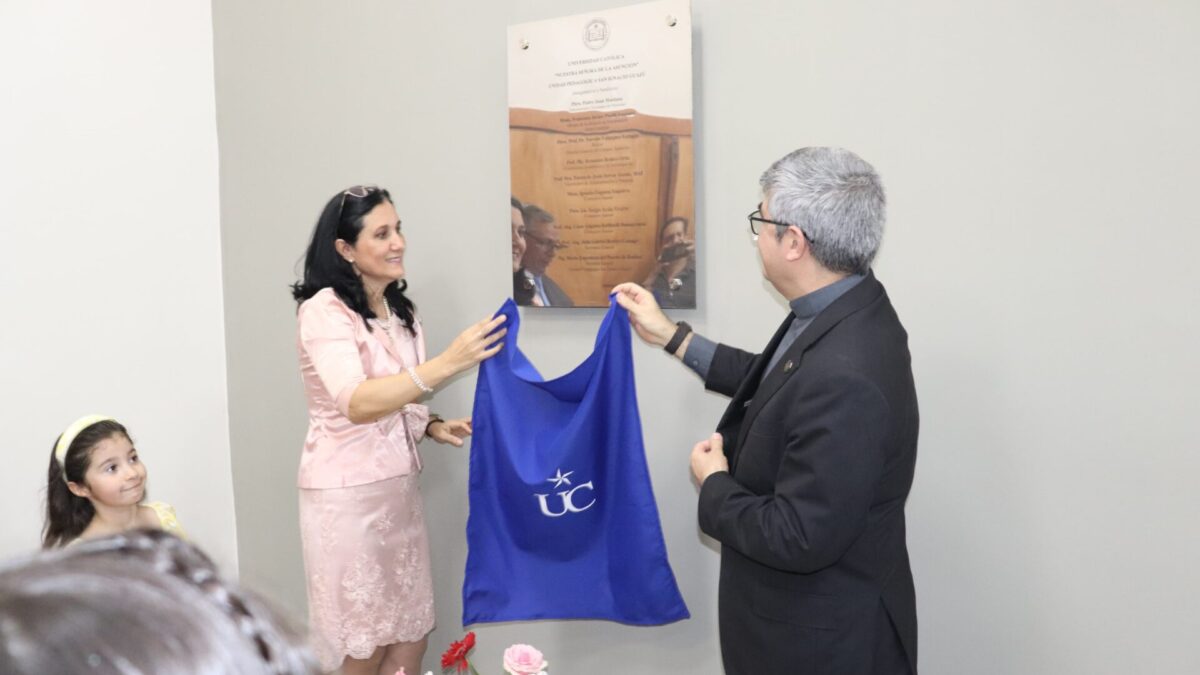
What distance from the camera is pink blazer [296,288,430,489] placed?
7.14ft

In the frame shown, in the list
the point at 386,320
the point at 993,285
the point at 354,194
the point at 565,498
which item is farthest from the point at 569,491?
the point at 993,285

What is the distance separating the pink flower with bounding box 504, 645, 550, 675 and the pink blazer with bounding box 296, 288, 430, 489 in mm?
910

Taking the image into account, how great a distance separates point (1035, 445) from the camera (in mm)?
2010

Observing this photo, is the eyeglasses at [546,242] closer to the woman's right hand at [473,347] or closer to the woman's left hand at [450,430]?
the woman's right hand at [473,347]

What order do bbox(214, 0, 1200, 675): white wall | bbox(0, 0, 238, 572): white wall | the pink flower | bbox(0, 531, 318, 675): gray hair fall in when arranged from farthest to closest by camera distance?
bbox(0, 0, 238, 572): white wall < bbox(214, 0, 1200, 675): white wall < the pink flower < bbox(0, 531, 318, 675): gray hair

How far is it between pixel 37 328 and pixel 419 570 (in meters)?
1.35

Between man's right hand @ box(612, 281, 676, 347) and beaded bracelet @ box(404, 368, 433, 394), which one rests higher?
man's right hand @ box(612, 281, 676, 347)

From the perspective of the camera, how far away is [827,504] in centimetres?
151

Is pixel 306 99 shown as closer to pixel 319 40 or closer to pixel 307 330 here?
pixel 319 40

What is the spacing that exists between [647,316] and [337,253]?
31.6 inches

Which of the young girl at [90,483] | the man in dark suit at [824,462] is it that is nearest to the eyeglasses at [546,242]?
the man in dark suit at [824,462]

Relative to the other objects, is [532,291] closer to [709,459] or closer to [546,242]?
[546,242]

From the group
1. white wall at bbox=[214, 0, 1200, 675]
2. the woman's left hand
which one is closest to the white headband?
the woman's left hand

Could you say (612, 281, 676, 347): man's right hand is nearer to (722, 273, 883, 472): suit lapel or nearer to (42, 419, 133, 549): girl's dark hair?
(722, 273, 883, 472): suit lapel
